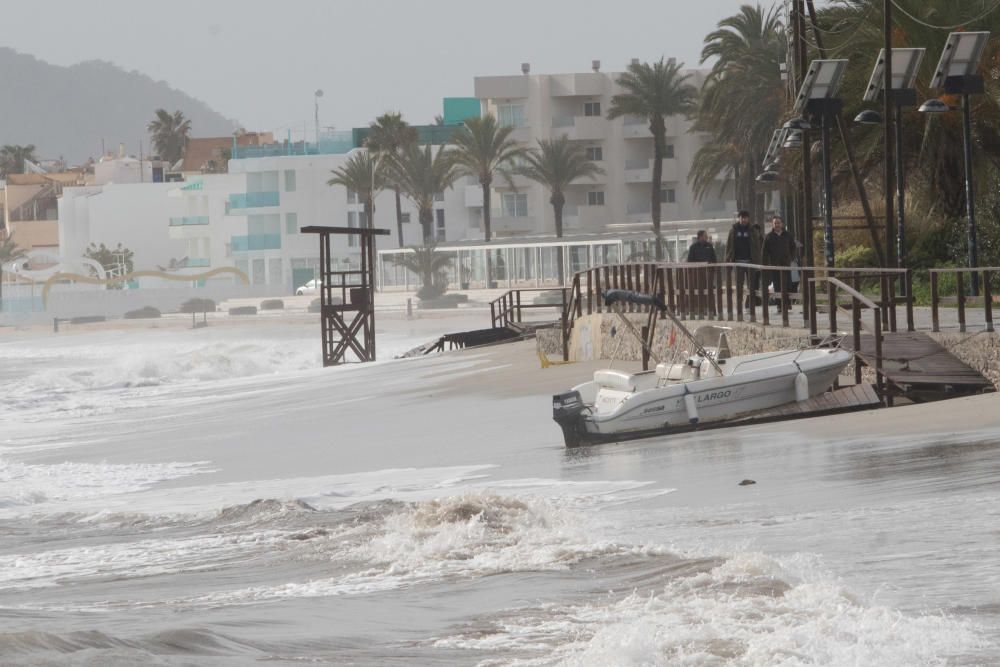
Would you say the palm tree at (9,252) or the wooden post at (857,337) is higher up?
the palm tree at (9,252)

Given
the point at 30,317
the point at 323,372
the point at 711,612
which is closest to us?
the point at 711,612

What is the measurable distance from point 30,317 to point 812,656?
313 feet

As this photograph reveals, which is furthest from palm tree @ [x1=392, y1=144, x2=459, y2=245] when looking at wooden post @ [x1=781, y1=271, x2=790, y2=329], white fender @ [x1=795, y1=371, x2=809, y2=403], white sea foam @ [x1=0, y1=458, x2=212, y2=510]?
white fender @ [x1=795, y1=371, x2=809, y2=403]

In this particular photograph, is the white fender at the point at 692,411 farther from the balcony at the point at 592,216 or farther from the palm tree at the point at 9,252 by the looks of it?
the palm tree at the point at 9,252

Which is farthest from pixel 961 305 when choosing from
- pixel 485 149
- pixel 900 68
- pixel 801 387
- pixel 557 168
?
pixel 485 149

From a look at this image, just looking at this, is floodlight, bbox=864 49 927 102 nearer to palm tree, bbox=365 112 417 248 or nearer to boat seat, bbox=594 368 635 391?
boat seat, bbox=594 368 635 391

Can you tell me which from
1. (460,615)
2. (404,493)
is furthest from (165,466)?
(460,615)

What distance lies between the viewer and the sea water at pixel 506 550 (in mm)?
7414

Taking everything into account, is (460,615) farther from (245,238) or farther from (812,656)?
(245,238)

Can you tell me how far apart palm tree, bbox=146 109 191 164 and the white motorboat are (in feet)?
533

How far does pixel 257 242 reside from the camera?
10219cm

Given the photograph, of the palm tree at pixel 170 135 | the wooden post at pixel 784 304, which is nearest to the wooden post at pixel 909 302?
the wooden post at pixel 784 304

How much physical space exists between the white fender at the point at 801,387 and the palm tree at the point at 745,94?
3714 cm

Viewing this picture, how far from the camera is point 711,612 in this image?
7.85 metres
